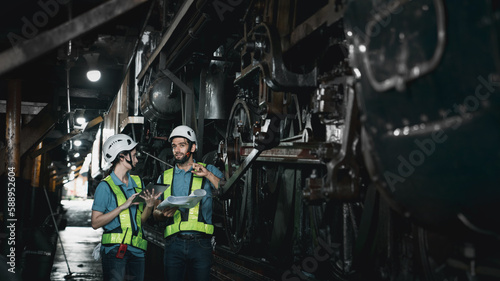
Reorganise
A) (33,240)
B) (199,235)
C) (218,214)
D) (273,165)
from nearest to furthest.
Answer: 1. (199,235)
2. (273,165)
3. (218,214)
4. (33,240)

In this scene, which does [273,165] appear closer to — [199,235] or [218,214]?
[199,235]

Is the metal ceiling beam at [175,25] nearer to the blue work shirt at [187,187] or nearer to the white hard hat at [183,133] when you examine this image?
Answer: the white hard hat at [183,133]

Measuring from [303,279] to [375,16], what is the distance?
2602 millimetres

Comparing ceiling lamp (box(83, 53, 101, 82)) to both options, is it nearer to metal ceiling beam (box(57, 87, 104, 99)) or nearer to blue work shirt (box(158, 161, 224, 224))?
metal ceiling beam (box(57, 87, 104, 99))

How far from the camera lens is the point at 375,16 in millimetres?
1532

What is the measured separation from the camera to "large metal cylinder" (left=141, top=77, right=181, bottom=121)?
8148mm

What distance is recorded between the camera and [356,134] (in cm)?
217

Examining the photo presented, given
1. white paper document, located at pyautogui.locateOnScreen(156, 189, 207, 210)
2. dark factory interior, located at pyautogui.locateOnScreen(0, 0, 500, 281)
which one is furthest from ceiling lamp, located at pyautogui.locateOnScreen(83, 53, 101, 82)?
white paper document, located at pyautogui.locateOnScreen(156, 189, 207, 210)

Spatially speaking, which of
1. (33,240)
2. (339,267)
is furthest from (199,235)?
(33,240)

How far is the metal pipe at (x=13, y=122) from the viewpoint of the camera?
5.66m

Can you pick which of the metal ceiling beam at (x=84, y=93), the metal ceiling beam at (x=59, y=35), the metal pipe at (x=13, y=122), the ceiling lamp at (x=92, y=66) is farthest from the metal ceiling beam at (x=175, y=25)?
the metal ceiling beam at (x=84, y=93)

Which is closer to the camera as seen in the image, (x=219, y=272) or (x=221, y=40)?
(x=219, y=272)

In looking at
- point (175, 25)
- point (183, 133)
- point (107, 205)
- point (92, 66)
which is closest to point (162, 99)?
point (92, 66)

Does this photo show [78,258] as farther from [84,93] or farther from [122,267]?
[122,267]
